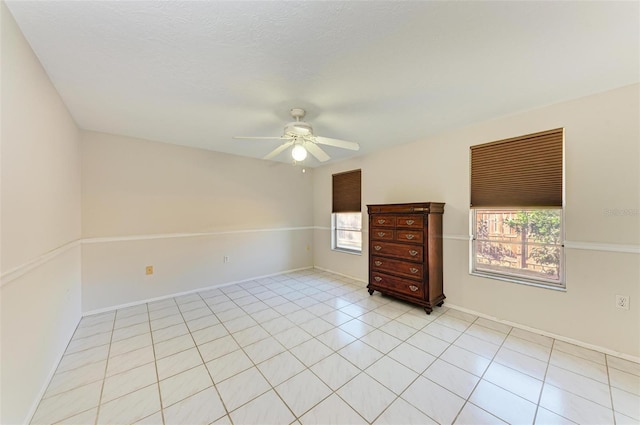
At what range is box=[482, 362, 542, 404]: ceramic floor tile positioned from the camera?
5.44 ft

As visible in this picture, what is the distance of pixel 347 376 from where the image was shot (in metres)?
1.83

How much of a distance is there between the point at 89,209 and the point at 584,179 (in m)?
5.47

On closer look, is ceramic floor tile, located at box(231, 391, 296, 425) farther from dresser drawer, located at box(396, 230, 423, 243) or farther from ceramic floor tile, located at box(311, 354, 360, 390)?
dresser drawer, located at box(396, 230, 423, 243)

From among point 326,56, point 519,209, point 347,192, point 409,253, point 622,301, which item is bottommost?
point 622,301

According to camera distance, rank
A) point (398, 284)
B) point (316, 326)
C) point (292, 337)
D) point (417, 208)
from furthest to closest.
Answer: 1. point (398, 284)
2. point (417, 208)
3. point (316, 326)
4. point (292, 337)

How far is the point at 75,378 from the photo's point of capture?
5.95 feet

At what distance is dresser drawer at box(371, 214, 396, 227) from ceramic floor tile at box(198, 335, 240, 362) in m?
2.36

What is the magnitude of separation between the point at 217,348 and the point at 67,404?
0.97 meters

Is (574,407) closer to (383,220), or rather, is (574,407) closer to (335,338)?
(335,338)

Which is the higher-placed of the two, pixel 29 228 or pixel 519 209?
pixel 519 209

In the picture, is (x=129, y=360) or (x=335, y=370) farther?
(x=129, y=360)

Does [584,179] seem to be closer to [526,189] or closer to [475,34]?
[526,189]

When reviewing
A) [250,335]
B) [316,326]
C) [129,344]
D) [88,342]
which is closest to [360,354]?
[316,326]

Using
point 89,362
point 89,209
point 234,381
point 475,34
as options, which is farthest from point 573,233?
point 89,209
